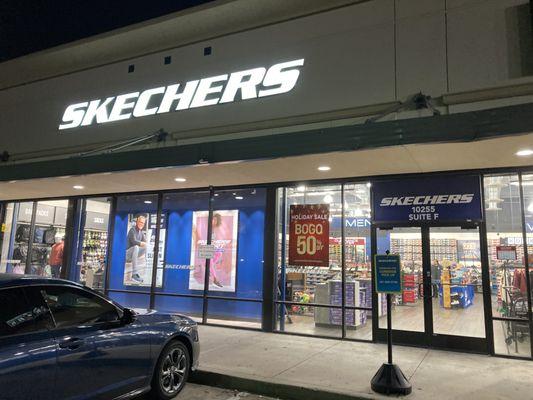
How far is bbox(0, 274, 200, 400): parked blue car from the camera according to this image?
12.4 feet

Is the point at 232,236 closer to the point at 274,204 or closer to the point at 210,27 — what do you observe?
the point at 274,204

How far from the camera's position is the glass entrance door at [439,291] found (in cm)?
805

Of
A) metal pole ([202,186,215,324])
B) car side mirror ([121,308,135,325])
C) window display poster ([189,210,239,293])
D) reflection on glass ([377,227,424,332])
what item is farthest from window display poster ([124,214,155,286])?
car side mirror ([121,308,135,325])

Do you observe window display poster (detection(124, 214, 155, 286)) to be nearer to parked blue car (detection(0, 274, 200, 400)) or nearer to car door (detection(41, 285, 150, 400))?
parked blue car (detection(0, 274, 200, 400))

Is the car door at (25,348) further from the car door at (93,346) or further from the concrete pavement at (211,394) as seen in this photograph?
A: the concrete pavement at (211,394)

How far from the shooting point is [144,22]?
11.3 m

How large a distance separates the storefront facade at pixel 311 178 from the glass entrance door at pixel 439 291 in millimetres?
27

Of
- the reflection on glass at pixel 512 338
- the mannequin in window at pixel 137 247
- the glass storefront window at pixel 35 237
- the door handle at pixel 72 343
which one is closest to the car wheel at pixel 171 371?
the door handle at pixel 72 343

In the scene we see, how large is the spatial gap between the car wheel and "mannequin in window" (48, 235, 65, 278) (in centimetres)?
916

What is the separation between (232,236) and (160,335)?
550 centimetres

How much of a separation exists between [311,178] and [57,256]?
8707mm

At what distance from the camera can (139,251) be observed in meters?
12.0

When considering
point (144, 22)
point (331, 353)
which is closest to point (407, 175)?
point (331, 353)

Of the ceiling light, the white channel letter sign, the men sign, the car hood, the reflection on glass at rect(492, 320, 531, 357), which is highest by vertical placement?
the white channel letter sign
